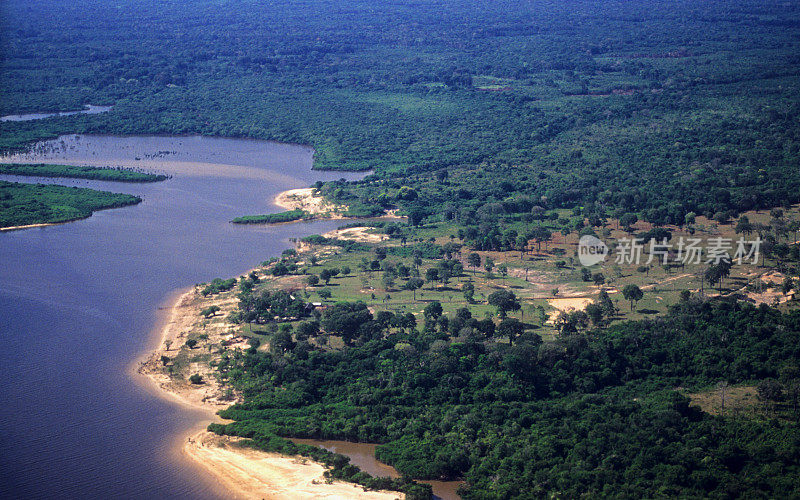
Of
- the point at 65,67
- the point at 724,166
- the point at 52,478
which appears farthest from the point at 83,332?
the point at 65,67

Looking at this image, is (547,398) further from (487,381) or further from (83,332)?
(83,332)

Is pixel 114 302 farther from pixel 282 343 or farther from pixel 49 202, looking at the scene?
pixel 49 202

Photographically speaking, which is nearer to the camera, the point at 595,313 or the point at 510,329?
the point at 510,329

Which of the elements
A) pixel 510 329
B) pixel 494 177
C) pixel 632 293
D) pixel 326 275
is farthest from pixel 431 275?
pixel 494 177

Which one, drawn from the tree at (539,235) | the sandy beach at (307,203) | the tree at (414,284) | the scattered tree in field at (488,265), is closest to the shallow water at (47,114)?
the sandy beach at (307,203)

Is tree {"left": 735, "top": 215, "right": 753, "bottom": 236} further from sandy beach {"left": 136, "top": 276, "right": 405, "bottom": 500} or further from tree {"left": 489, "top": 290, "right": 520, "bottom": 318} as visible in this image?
sandy beach {"left": 136, "top": 276, "right": 405, "bottom": 500}

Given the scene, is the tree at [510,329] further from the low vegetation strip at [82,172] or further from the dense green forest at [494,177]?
the low vegetation strip at [82,172]
